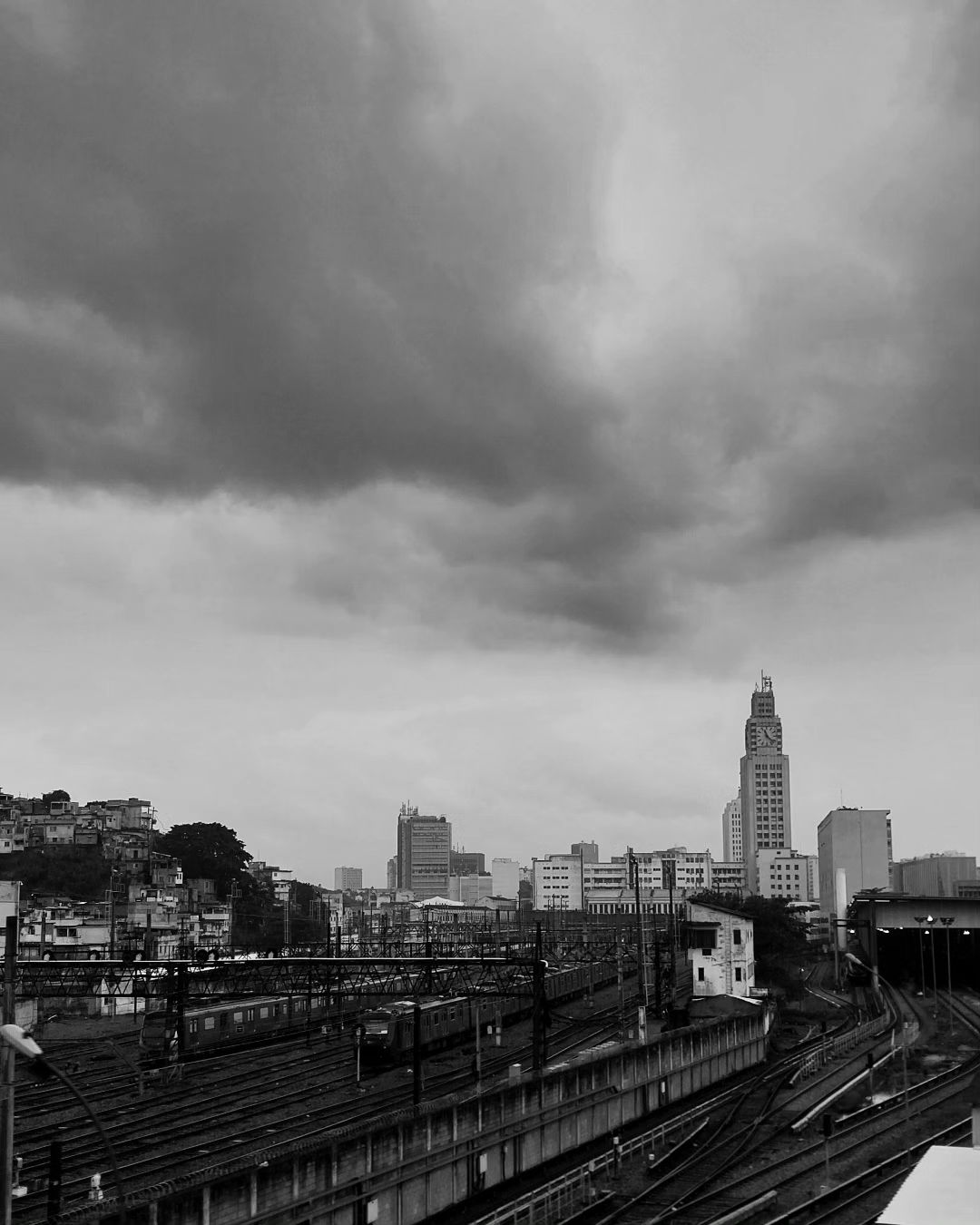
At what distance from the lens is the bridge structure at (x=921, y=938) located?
10056 cm

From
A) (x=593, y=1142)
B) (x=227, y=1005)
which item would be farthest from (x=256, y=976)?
(x=593, y=1142)

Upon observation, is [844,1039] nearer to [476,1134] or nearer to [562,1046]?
[562,1046]

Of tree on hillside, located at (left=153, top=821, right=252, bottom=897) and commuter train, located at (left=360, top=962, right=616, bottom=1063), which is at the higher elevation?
tree on hillside, located at (left=153, top=821, right=252, bottom=897)

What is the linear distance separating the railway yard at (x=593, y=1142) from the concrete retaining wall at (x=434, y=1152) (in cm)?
71

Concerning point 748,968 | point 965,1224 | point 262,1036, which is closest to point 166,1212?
point 965,1224

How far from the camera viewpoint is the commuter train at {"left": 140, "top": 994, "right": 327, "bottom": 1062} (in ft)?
201

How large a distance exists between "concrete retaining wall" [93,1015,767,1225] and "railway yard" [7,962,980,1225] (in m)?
0.71

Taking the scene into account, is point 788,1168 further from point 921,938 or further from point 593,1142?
point 921,938

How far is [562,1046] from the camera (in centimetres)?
6669

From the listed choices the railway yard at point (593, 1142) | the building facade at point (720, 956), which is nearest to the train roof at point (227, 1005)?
the railway yard at point (593, 1142)

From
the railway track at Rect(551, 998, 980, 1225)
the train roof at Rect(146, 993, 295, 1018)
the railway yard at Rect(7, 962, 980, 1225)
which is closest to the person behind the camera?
the railway track at Rect(551, 998, 980, 1225)

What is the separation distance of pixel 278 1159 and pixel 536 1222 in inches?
316

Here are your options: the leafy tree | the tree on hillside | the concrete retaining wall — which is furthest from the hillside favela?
the tree on hillside

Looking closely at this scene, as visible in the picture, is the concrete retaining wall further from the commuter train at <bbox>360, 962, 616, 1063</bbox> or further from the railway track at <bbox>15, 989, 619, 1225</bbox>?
the commuter train at <bbox>360, 962, 616, 1063</bbox>
